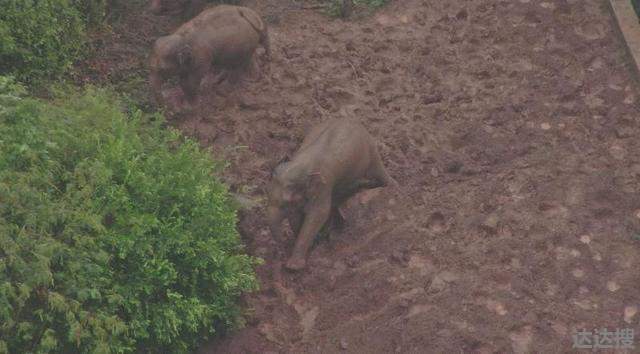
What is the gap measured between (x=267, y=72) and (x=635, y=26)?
4222mm

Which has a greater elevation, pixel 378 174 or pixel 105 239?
pixel 105 239

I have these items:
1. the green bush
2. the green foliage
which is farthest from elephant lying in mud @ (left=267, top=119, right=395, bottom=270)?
the green foliage

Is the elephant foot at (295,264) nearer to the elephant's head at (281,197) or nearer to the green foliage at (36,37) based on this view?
the elephant's head at (281,197)

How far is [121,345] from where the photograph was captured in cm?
628

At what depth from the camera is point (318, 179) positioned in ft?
24.2

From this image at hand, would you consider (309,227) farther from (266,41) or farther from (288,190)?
(266,41)

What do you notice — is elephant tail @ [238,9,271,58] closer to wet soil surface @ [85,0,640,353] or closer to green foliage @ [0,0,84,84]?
wet soil surface @ [85,0,640,353]

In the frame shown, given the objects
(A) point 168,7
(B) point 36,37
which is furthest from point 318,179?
(A) point 168,7

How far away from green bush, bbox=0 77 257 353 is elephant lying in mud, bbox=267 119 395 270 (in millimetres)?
438

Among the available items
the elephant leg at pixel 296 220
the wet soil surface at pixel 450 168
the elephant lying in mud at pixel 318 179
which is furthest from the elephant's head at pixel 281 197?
the wet soil surface at pixel 450 168

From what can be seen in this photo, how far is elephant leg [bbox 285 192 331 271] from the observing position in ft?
24.6

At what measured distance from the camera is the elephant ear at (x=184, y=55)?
8695mm

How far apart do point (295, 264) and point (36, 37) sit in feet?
11.2

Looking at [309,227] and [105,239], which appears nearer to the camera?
[105,239]
